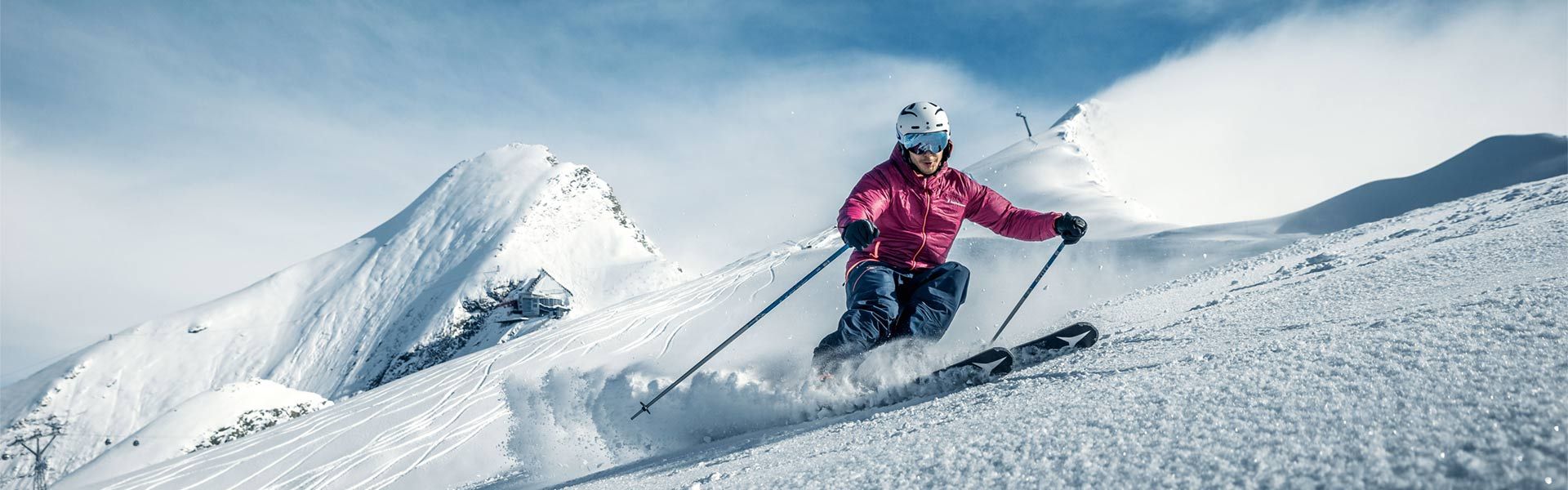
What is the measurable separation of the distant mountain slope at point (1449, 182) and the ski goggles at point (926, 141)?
6337 mm

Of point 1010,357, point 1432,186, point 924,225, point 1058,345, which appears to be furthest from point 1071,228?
point 1432,186

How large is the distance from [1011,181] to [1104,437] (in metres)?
29.0

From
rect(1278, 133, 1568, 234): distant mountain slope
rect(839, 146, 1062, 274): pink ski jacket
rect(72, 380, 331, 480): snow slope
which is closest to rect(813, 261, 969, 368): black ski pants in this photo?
rect(839, 146, 1062, 274): pink ski jacket

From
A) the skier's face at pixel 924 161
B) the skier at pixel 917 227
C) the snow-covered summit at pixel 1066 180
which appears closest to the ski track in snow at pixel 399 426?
the skier at pixel 917 227

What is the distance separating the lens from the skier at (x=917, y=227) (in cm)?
395

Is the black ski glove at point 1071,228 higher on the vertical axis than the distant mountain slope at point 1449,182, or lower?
lower

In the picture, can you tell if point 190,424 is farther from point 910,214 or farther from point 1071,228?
point 1071,228

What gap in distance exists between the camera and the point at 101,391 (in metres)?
95.6

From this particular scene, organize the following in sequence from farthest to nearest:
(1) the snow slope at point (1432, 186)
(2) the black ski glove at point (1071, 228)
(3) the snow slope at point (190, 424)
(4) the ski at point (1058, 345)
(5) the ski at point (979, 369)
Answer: (3) the snow slope at point (190, 424)
(1) the snow slope at point (1432, 186)
(2) the black ski glove at point (1071, 228)
(4) the ski at point (1058, 345)
(5) the ski at point (979, 369)

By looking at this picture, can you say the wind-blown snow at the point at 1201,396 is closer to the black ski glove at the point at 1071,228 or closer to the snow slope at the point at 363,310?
the black ski glove at the point at 1071,228

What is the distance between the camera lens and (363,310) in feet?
303

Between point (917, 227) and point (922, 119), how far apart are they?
0.64 m

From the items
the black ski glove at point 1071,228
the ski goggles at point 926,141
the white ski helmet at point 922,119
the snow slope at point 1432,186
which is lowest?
the black ski glove at point 1071,228

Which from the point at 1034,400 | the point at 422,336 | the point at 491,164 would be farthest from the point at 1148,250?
the point at 491,164
